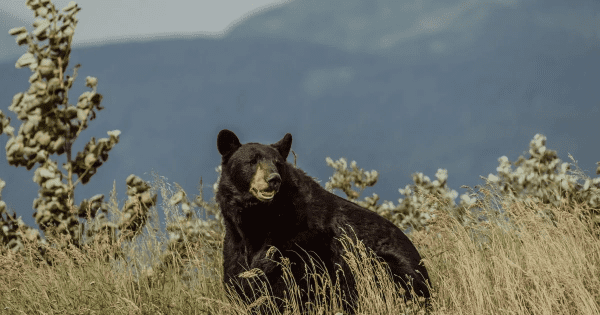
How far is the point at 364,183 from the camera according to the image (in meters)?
9.98

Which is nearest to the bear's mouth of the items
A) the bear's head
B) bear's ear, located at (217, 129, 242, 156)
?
the bear's head

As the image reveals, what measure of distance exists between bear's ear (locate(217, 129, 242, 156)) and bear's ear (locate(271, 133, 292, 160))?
1.13ft

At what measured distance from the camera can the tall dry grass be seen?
428 cm

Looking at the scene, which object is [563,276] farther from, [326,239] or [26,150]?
[26,150]

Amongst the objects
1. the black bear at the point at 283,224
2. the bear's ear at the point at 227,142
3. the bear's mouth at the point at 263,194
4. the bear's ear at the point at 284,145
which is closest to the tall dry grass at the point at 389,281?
the black bear at the point at 283,224

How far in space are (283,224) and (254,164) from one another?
55cm

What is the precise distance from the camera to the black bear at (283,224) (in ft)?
15.4

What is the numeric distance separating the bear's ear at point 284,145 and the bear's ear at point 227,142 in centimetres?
34

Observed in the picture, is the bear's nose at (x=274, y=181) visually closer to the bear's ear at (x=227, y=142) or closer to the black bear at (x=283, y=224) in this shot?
the black bear at (x=283, y=224)

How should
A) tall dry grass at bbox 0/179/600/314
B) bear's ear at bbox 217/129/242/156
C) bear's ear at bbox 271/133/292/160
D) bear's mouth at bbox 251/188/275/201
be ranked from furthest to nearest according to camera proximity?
bear's ear at bbox 271/133/292/160 → bear's ear at bbox 217/129/242/156 → bear's mouth at bbox 251/188/275/201 → tall dry grass at bbox 0/179/600/314

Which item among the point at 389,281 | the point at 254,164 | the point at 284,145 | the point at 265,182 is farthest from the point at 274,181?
the point at 389,281

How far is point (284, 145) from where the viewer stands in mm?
5145

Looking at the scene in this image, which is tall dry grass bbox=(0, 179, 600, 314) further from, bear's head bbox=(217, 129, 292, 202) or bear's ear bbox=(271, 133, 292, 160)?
bear's ear bbox=(271, 133, 292, 160)

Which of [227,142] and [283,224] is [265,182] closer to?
[283,224]
